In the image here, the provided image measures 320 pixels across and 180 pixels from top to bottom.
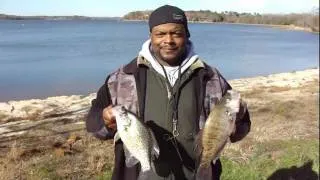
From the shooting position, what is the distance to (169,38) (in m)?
3.05

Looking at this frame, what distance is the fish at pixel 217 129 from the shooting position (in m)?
2.82

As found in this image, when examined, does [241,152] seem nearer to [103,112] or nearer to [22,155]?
[22,155]

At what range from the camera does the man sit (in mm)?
3076

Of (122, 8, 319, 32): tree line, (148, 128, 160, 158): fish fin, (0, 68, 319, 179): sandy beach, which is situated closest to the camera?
(148, 128, 160, 158): fish fin

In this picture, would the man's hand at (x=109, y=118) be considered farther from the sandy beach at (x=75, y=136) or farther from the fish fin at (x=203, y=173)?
the sandy beach at (x=75, y=136)

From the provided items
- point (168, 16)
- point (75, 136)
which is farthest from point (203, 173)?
point (75, 136)

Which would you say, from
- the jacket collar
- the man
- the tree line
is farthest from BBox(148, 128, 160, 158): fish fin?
the tree line

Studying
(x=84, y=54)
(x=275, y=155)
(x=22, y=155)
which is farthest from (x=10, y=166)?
(x=84, y=54)

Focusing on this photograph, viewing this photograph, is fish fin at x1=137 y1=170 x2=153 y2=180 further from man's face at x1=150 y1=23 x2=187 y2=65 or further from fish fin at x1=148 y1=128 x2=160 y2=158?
man's face at x1=150 y1=23 x2=187 y2=65

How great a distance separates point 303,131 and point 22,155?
5225 millimetres

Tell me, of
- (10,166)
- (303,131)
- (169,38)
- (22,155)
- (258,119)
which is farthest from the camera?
(258,119)

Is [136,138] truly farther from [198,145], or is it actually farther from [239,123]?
[239,123]

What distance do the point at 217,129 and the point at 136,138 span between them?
0.46 meters

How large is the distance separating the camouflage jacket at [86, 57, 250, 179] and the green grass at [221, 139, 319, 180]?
3.71 meters
